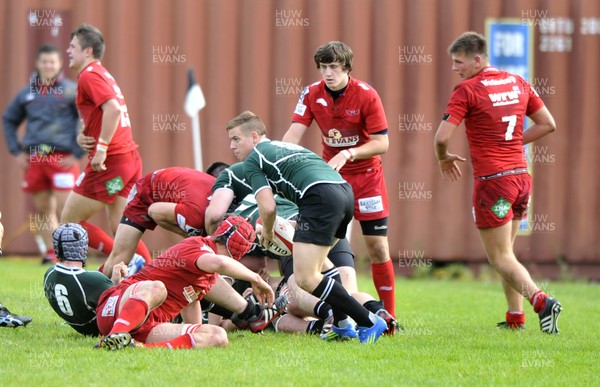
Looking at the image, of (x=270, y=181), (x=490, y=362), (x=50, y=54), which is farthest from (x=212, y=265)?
(x=50, y=54)

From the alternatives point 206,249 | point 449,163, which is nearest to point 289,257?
point 206,249

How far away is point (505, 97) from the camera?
7551mm

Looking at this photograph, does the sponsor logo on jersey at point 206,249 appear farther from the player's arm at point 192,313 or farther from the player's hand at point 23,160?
the player's hand at point 23,160

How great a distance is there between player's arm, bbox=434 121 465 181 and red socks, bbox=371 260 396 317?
0.89 m

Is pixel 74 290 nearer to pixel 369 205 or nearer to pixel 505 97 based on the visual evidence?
pixel 369 205

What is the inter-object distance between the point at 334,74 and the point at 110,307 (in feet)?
8.11

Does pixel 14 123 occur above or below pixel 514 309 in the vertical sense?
above

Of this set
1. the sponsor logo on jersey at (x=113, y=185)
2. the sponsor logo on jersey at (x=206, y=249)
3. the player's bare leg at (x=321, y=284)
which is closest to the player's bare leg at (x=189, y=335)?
the sponsor logo on jersey at (x=206, y=249)

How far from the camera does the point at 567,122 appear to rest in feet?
41.1

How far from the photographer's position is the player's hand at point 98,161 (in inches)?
322

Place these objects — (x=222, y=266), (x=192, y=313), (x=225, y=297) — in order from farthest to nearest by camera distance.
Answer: (x=225, y=297), (x=192, y=313), (x=222, y=266)

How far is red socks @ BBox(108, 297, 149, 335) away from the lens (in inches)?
230

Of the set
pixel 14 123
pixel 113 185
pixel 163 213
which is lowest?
pixel 163 213

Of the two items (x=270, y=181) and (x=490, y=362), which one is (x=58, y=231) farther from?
(x=490, y=362)
